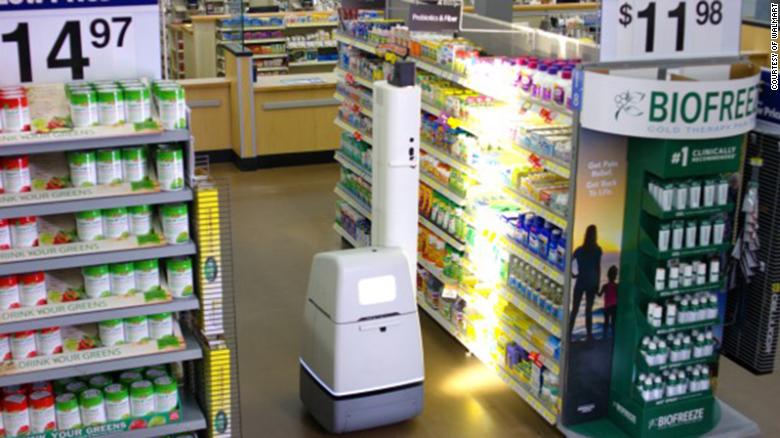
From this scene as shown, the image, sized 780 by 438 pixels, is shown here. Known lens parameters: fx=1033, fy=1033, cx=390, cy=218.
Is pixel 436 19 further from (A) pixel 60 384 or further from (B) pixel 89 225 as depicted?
(A) pixel 60 384

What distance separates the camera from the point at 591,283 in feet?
18.8

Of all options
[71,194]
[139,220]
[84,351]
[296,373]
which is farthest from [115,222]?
[296,373]

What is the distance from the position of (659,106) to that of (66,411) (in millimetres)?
3204

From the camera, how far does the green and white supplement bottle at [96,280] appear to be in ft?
14.8

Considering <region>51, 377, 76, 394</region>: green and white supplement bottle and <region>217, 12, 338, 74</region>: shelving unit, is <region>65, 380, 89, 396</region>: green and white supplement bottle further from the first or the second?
<region>217, 12, 338, 74</region>: shelving unit

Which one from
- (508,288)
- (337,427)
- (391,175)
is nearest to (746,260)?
(508,288)

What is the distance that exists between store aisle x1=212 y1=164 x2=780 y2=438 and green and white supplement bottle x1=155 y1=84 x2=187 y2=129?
2277mm

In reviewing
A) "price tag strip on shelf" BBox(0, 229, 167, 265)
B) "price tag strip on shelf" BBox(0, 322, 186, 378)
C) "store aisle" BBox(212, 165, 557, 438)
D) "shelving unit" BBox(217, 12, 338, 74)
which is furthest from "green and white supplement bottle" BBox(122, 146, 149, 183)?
"shelving unit" BBox(217, 12, 338, 74)

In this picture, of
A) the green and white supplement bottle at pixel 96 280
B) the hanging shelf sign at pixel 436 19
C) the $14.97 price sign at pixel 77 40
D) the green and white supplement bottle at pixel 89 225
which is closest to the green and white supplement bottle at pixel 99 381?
the green and white supplement bottle at pixel 96 280

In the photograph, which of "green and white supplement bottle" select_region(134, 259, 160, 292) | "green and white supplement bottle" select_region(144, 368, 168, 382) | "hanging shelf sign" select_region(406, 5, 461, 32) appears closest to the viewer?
"green and white supplement bottle" select_region(134, 259, 160, 292)

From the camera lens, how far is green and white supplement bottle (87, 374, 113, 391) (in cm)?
471

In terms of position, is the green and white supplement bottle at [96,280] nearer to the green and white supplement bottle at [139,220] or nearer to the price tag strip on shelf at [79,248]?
the price tag strip on shelf at [79,248]

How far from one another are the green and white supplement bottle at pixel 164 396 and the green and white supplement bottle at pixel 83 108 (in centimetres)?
124

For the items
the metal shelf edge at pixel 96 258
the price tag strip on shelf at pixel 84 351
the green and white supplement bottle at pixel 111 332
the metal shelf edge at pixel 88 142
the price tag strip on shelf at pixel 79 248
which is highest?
the metal shelf edge at pixel 88 142
